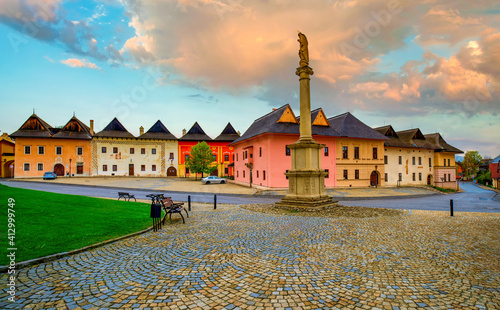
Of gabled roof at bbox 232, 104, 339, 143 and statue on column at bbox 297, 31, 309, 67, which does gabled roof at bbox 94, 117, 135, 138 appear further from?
statue on column at bbox 297, 31, 309, 67

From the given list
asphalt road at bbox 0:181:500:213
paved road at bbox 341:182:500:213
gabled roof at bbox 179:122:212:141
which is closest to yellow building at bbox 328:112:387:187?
asphalt road at bbox 0:181:500:213

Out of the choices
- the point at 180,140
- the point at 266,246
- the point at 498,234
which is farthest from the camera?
the point at 180,140

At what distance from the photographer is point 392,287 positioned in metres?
4.53

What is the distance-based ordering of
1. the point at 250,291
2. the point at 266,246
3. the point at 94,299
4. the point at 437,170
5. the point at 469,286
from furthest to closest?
1. the point at 437,170
2. the point at 266,246
3. the point at 469,286
4. the point at 250,291
5. the point at 94,299

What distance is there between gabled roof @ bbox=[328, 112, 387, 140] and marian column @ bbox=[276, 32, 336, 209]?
72.7 feet

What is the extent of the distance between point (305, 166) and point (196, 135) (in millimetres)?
44352

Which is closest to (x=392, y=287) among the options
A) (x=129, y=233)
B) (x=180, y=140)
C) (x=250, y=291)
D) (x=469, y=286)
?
(x=469, y=286)

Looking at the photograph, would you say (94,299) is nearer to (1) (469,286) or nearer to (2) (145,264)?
(2) (145,264)

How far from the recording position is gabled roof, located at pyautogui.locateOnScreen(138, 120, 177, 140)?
52700 millimetres

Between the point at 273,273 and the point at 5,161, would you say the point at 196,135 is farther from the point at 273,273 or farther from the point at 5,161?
the point at 273,273

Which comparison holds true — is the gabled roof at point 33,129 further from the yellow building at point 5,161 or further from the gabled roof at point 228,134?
the gabled roof at point 228,134

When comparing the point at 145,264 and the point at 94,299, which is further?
the point at 145,264

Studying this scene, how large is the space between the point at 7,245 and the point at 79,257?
5.49 feet

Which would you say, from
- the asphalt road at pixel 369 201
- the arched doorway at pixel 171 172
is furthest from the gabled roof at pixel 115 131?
the asphalt road at pixel 369 201
